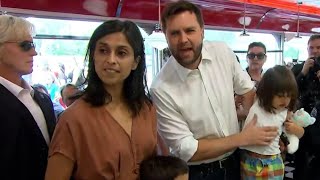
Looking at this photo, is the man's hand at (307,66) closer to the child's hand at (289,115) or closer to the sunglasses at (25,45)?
the child's hand at (289,115)

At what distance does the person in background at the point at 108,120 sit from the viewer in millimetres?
1235

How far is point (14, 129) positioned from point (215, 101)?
1.00 metres

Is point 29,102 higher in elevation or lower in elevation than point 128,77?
lower

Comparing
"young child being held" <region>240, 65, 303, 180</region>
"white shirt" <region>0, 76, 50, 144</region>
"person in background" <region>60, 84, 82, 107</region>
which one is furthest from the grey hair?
"young child being held" <region>240, 65, 303, 180</region>

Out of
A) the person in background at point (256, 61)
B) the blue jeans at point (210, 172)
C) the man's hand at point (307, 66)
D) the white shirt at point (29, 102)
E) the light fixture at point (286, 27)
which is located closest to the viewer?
the white shirt at point (29, 102)

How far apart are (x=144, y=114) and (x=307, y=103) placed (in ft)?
6.34

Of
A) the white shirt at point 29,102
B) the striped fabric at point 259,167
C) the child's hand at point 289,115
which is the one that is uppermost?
the white shirt at point 29,102

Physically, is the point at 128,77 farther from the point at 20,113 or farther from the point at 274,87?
the point at 274,87

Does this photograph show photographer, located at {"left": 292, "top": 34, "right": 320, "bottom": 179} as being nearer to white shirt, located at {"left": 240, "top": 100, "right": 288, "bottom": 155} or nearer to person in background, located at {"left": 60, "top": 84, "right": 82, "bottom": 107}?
white shirt, located at {"left": 240, "top": 100, "right": 288, "bottom": 155}

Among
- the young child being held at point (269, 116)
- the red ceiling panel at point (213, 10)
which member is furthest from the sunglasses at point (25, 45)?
the red ceiling panel at point (213, 10)

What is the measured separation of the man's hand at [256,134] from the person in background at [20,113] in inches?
38.9

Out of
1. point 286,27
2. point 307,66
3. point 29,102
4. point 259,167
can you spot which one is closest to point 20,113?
point 29,102

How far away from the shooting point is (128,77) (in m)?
1.46

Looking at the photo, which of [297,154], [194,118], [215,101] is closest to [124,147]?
[194,118]
